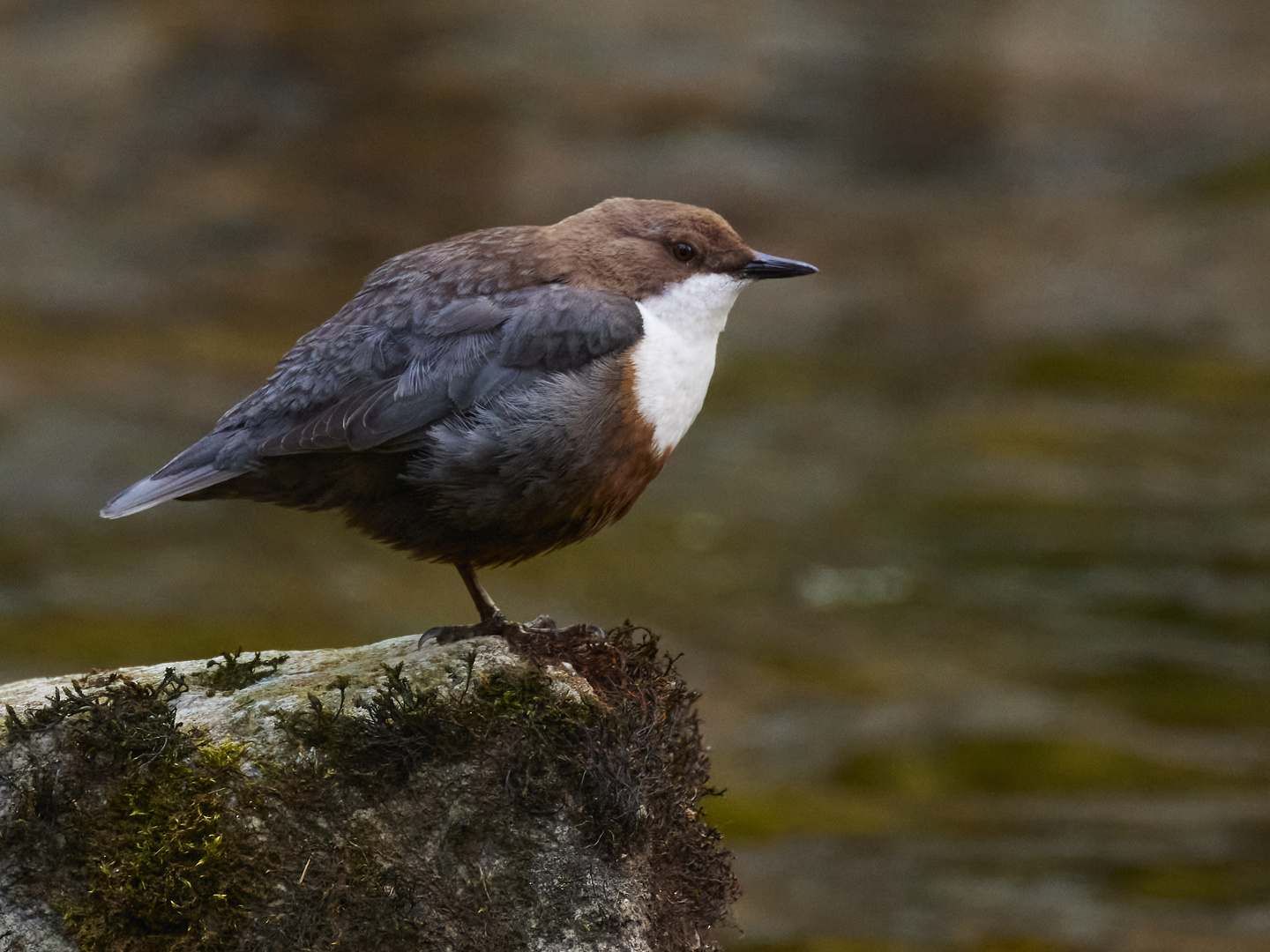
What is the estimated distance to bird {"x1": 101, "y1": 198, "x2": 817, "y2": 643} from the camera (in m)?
3.26

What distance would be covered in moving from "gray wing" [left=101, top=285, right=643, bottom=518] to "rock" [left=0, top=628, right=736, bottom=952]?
537 mm

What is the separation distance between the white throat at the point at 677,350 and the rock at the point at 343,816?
715 mm

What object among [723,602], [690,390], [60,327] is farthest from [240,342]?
[690,390]

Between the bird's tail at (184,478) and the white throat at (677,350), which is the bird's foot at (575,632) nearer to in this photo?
the white throat at (677,350)

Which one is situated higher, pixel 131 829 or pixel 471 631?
pixel 471 631

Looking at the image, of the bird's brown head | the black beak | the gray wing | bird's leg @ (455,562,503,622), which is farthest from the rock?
the black beak

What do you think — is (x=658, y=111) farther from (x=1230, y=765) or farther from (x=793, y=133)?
(x=1230, y=765)

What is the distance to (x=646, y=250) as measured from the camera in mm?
3613

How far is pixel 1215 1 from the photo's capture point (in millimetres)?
13242

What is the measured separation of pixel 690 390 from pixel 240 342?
8697mm

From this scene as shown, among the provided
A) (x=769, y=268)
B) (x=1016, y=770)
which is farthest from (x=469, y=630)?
(x=1016, y=770)

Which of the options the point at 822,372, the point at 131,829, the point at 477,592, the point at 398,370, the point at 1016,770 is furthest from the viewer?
the point at 822,372

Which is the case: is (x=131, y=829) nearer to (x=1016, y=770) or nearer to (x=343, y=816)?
(x=343, y=816)

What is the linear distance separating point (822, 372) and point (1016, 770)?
502 cm
